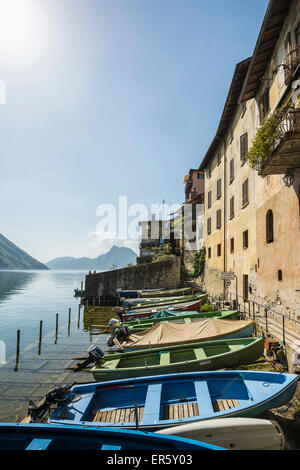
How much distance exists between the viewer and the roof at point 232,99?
18250 millimetres

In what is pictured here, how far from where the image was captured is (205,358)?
9.42 metres

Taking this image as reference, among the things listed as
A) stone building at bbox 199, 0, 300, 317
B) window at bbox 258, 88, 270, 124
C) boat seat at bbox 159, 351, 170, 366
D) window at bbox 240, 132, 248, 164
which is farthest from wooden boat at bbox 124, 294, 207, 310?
window at bbox 258, 88, 270, 124

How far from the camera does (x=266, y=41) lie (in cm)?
1298

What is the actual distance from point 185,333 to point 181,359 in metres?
1.69

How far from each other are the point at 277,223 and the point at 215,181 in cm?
1439

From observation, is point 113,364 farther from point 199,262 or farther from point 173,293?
point 199,262

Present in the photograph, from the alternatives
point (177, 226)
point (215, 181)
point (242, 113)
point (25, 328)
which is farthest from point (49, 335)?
point (177, 226)

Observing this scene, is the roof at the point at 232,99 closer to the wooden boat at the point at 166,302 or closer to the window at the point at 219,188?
the window at the point at 219,188

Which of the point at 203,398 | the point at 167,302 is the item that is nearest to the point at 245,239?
the point at 167,302

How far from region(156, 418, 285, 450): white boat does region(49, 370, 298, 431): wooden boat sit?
1.50 ft

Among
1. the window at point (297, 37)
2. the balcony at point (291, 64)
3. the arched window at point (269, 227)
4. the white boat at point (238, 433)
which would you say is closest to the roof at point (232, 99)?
the balcony at point (291, 64)

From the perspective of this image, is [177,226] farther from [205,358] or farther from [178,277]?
[205,358]

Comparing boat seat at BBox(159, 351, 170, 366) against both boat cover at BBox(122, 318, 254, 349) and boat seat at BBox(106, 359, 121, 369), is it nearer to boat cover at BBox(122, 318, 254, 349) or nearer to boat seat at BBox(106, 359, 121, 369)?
boat cover at BBox(122, 318, 254, 349)

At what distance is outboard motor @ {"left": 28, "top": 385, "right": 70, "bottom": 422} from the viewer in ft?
22.3
